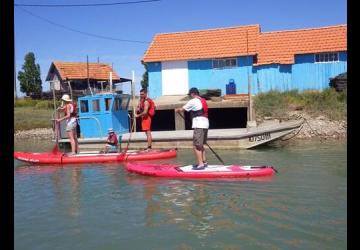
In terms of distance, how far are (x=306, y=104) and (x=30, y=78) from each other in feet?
144

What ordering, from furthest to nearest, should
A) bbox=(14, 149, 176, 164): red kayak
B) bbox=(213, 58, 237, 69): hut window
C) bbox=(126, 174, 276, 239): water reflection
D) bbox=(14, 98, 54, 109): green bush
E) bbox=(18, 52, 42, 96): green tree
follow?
bbox=(18, 52, 42, 96): green tree
bbox=(14, 98, 54, 109): green bush
bbox=(213, 58, 237, 69): hut window
bbox=(14, 149, 176, 164): red kayak
bbox=(126, 174, 276, 239): water reflection

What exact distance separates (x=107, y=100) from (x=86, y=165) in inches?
189

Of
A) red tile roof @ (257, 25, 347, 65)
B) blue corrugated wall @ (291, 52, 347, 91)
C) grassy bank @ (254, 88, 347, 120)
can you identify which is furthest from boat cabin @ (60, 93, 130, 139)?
blue corrugated wall @ (291, 52, 347, 91)

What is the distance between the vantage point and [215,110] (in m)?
25.2

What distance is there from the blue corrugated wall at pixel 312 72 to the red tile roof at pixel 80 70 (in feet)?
78.2

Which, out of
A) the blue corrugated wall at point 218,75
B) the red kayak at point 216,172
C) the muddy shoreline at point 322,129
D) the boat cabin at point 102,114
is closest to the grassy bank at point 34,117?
the blue corrugated wall at point 218,75

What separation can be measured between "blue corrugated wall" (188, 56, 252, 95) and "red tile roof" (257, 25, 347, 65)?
1.05 meters

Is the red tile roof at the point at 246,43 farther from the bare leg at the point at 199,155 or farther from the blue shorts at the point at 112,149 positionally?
the bare leg at the point at 199,155

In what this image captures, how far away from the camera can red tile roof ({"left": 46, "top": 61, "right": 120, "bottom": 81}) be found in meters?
46.6

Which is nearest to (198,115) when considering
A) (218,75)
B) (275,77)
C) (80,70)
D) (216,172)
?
(216,172)

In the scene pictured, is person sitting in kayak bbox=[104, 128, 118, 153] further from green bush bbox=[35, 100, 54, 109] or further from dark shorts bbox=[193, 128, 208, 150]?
green bush bbox=[35, 100, 54, 109]

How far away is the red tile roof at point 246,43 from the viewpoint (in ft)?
88.8
